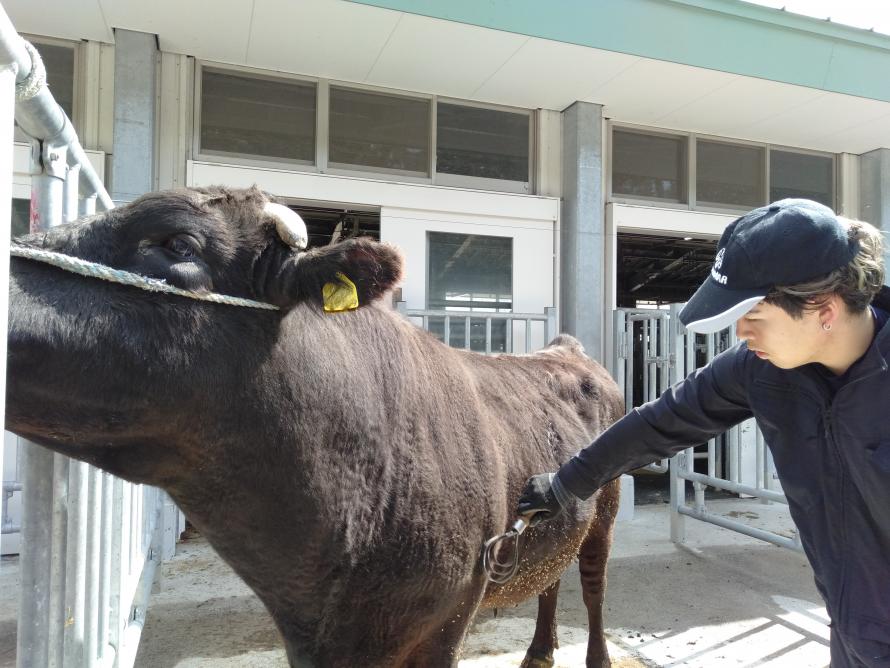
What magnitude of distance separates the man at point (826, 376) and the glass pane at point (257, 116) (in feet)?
16.6

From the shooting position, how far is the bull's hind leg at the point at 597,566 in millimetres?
3453

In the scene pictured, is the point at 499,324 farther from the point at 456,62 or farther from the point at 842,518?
the point at 842,518

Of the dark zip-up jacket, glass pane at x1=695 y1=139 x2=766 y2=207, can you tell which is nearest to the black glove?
the dark zip-up jacket

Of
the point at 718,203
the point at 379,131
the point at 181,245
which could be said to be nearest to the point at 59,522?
the point at 181,245

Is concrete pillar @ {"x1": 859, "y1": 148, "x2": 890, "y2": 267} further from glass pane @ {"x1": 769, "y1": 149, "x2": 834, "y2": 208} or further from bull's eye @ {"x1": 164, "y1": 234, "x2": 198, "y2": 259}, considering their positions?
bull's eye @ {"x1": 164, "y1": 234, "x2": 198, "y2": 259}

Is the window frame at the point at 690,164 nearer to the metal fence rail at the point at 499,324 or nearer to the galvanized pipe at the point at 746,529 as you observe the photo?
the metal fence rail at the point at 499,324

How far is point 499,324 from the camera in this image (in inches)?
244

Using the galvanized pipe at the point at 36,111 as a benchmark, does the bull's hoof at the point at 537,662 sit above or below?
below

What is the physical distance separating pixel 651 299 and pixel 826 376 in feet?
46.1

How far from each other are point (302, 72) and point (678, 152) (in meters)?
4.39

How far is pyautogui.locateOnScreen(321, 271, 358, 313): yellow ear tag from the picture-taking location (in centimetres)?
161

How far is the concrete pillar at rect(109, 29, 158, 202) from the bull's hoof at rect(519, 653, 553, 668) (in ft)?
14.6

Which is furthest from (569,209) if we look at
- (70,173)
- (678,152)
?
(70,173)

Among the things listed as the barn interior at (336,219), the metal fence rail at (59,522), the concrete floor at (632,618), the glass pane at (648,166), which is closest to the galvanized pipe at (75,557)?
the metal fence rail at (59,522)
